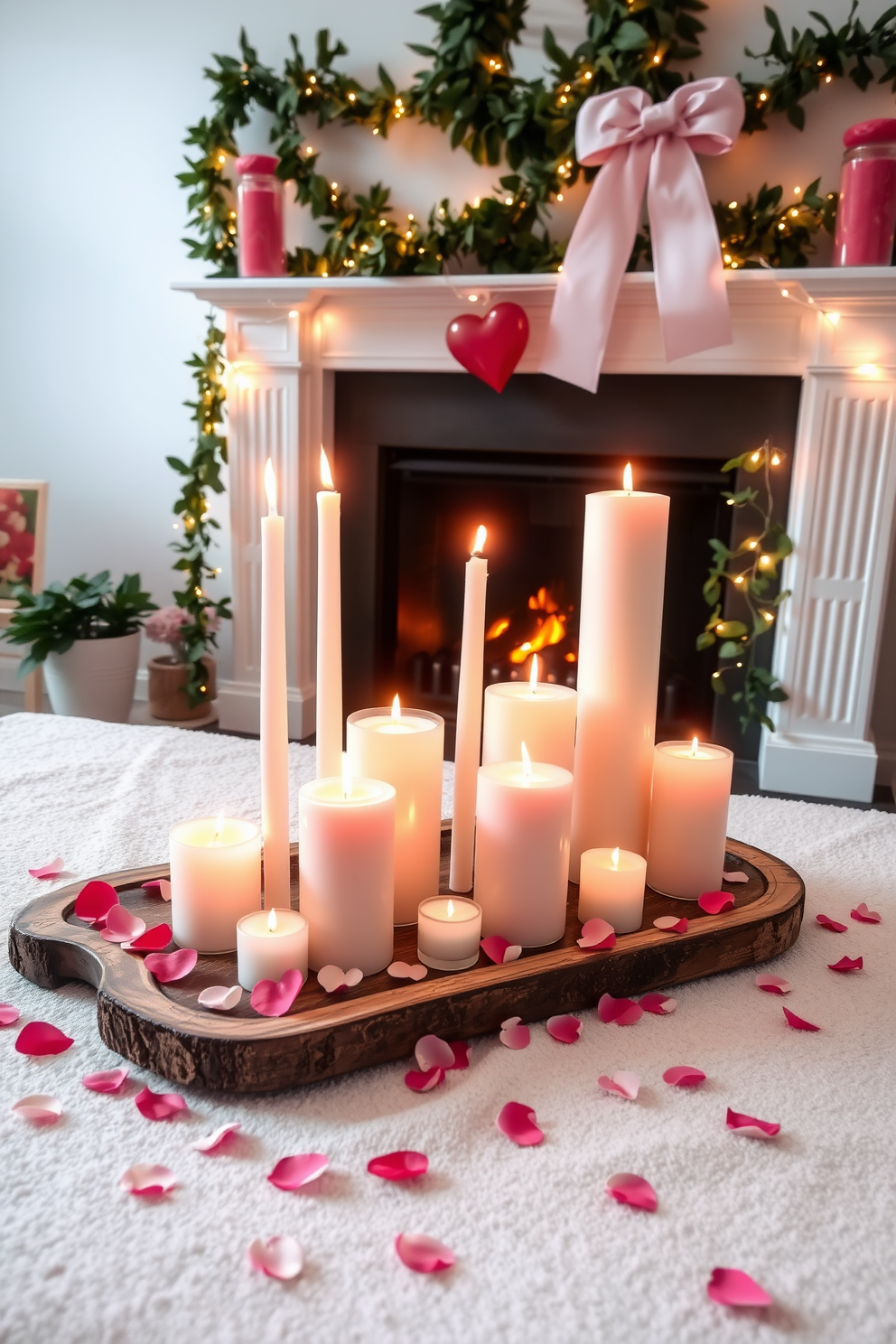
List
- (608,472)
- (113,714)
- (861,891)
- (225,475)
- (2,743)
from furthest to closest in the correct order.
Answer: (225,475)
(113,714)
(608,472)
(2,743)
(861,891)

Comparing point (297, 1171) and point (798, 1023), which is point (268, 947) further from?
point (798, 1023)

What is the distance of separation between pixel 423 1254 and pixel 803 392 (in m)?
2.11

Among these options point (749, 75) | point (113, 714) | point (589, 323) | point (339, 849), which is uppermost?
point (749, 75)

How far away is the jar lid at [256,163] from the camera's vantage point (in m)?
2.39

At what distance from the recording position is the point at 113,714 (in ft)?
9.12

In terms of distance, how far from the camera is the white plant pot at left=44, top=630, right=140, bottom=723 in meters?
2.71

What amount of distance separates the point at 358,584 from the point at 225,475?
1.92 ft

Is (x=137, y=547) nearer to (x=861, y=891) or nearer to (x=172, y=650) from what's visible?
(x=172, y=650)

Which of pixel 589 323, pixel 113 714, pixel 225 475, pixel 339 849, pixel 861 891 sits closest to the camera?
pixel 339 849

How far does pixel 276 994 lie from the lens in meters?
0.79

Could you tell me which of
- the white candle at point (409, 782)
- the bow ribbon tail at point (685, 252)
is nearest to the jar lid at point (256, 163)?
the bow ribbon tail at point (685, 252)

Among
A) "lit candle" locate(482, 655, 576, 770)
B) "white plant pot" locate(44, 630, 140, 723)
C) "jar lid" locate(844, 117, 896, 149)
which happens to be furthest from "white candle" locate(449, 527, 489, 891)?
"white plant pot" locate(44, 630, 140, 723)

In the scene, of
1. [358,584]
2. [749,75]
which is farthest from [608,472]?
[749,75]

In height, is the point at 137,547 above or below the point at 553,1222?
above
